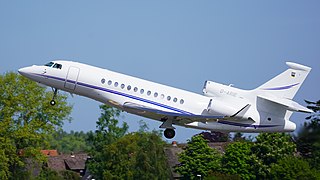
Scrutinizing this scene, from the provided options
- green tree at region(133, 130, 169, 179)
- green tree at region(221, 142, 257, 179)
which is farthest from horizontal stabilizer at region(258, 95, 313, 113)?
green tree at region(133, 130, 169, 179)

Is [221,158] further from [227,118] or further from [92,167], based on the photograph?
[227,118]

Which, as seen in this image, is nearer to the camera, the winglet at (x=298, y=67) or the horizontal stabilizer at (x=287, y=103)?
the horizontal stabilizer at (x=287, y=103)

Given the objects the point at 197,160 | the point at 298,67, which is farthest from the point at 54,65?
the point at 197,160

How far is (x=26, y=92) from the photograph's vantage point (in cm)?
7944

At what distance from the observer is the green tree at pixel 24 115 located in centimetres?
7931

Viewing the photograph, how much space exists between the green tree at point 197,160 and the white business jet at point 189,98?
35100 millimetres

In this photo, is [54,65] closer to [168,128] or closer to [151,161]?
[168,128]

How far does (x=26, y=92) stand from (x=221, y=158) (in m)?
19.3

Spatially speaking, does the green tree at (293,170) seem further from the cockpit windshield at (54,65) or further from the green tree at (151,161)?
the cockpit windshield at (54,65)

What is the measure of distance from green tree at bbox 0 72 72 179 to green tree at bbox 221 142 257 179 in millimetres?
15197

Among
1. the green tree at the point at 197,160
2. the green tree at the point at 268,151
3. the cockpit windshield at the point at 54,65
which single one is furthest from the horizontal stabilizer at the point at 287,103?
the green tree at the point at 197,160

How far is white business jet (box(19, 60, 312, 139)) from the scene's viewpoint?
47.9 m

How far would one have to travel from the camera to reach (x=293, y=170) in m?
69.6

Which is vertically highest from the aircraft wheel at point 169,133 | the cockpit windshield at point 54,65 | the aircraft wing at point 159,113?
the cockpit windshield at point 54,65
